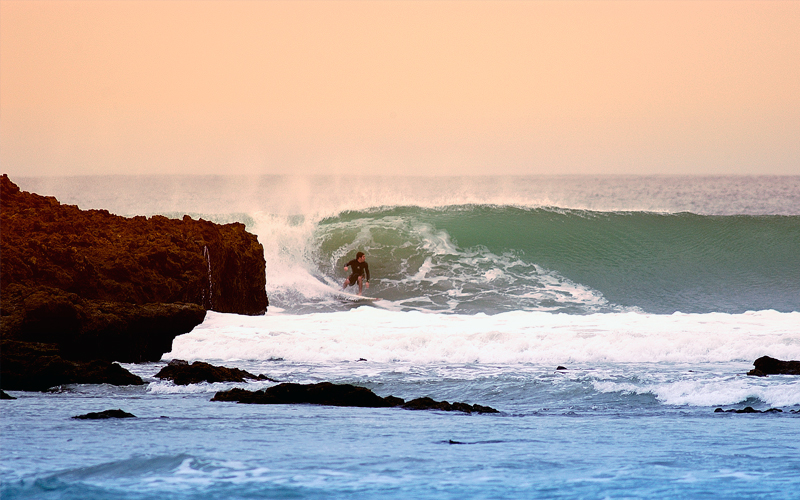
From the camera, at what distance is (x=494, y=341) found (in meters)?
9.38

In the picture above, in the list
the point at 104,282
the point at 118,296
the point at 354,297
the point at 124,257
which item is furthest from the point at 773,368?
the point at 354,297

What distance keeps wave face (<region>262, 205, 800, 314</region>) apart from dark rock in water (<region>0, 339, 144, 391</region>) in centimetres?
826

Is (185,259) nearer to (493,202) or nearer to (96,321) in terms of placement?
(96,321)

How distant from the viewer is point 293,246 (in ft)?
60.2

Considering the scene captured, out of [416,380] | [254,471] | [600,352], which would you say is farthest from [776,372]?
[254,471]

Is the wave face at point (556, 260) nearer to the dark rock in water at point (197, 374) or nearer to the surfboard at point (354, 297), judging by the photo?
the surfboard at point (354, 297)

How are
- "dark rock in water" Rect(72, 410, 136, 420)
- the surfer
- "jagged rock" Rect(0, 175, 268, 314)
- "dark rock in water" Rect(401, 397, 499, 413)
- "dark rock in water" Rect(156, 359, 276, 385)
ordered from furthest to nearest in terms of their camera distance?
the surfer → "jagged rock" Rect(0, 175, 268, 314) → "dark rock in water" Rect(156, 359, 276, 385) → "dark rock in water" Rect(401, 397, 499, 413) → "dark rock in water" Rect(72, 410, 136, 420)

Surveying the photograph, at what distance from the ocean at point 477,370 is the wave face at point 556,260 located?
0.07 meters

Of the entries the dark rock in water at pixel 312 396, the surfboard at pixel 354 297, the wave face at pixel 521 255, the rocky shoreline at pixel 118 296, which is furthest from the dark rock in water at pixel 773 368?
the surfboard at pixel 354 297

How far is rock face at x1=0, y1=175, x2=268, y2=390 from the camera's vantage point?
7414 millimetres

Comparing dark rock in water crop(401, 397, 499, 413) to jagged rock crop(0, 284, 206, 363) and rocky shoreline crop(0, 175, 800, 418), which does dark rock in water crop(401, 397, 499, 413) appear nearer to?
rocky shoreline crop(0, 175, 800, 418)

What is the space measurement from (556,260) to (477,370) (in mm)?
10142

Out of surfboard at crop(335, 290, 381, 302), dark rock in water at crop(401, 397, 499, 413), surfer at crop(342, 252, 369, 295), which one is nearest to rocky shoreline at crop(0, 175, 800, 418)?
dark rock in water at crop(401, 397, 499, 413)

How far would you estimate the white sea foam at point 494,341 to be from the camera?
8891 millimetres
